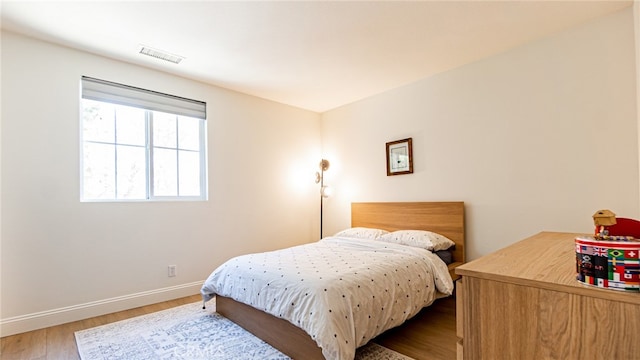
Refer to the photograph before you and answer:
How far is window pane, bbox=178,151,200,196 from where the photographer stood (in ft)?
11.6

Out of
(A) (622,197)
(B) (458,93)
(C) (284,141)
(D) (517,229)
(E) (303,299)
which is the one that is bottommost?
(E) (303,299)

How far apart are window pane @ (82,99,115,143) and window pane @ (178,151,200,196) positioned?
2.34 feet

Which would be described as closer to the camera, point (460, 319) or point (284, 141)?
point (460, 319)

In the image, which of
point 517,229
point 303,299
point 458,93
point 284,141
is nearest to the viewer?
point 303,299

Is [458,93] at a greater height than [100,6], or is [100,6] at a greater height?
[100,6]

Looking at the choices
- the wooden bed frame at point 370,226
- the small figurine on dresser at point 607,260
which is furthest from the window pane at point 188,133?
the small figurine on dresser at point 607,260

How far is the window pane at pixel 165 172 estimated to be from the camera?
3.34 meters

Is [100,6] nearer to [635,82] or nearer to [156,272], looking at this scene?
[156,272]

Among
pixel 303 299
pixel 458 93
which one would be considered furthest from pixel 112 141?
pixel 458 93

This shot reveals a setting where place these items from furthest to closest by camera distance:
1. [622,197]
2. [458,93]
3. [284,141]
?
[284,141], [458,93], [622,197]

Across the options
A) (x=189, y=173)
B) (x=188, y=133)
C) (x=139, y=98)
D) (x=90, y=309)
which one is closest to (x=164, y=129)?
(x=188, y=133)

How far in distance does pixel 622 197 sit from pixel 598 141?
46 cm

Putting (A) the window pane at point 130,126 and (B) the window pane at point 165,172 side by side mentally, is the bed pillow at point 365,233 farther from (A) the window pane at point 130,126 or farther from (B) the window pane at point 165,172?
(A) the window pane at point 130,126

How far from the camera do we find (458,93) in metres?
3.29
